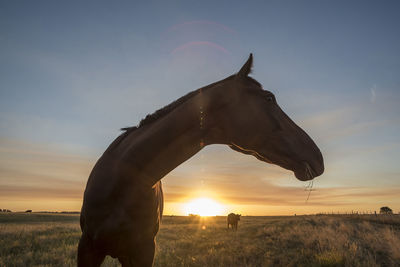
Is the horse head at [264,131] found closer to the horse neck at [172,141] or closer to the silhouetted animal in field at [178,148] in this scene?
the silhouetted animal in field at [178,148]

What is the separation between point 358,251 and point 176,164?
860 cm

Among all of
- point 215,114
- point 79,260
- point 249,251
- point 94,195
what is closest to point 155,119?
point 215,114

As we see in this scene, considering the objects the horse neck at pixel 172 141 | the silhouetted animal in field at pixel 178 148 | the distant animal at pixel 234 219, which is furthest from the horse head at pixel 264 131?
the distant animal at pixel 234 219

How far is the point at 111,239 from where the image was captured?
2.97m

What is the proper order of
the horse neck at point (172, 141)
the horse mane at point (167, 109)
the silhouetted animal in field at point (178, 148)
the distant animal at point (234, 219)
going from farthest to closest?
the distant animal at point (234, 219), the horse mane at point (167, 109), the horse neck at point (172, 141), the silhouetted animal in field at point (178, 148)

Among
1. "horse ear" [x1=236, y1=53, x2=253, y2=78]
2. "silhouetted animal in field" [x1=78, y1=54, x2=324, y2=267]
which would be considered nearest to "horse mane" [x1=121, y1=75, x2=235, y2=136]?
"silhouetted animal in field" [x1=78, y1=54, x2=324, y2=267]

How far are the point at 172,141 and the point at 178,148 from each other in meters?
0.10

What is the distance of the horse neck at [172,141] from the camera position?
268 centimetres

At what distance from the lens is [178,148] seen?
107 inches

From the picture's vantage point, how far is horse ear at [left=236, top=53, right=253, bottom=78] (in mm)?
2696

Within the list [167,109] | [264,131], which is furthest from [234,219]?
[264,131]

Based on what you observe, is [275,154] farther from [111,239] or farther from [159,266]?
[159,266]

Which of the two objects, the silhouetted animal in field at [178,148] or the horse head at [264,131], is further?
the silhouetted animal in field at [178,148]

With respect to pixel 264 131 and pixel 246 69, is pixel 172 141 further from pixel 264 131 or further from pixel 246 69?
pixel 246 69
